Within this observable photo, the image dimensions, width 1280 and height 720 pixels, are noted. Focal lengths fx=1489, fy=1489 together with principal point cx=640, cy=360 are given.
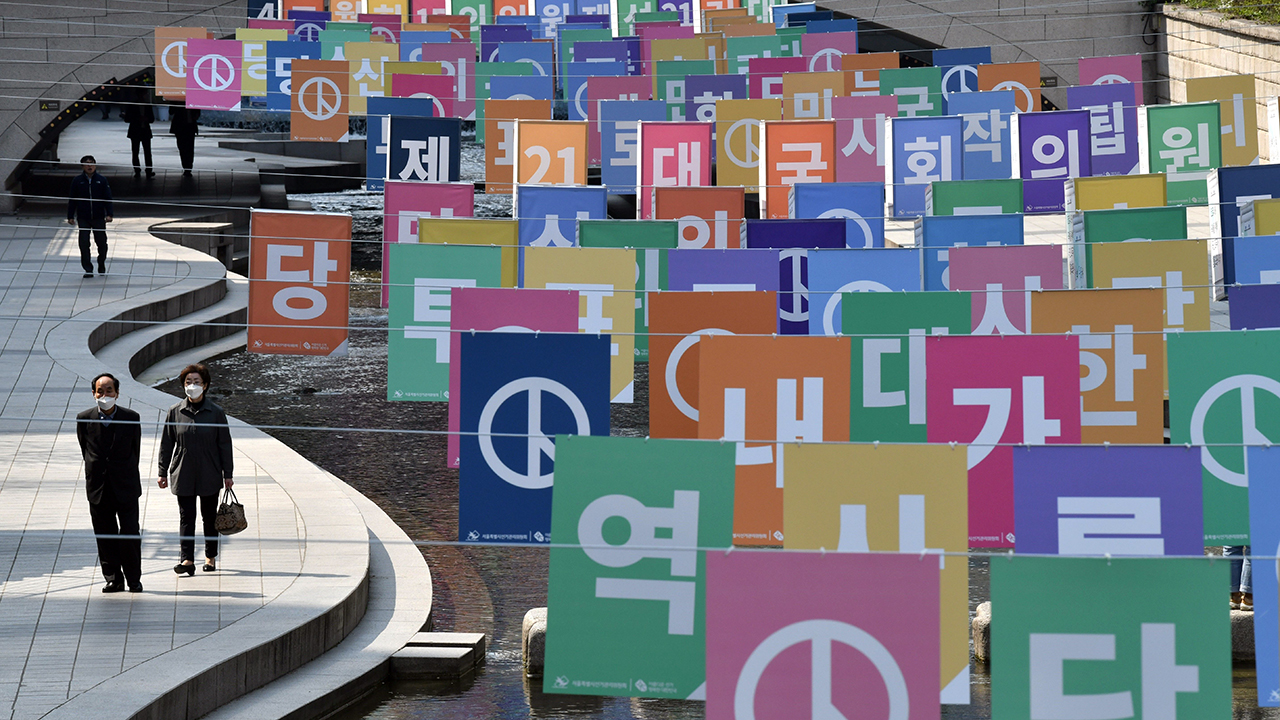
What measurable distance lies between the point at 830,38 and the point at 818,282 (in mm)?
16496

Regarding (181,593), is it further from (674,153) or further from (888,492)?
(674,153)

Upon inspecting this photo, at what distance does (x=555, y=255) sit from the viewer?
43.8 ft

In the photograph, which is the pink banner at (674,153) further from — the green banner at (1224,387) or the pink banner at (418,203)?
the green banner at (1224,387)

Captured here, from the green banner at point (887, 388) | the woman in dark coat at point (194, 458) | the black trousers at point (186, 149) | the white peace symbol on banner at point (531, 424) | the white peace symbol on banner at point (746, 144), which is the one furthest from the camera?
the black trousers at point (186, 149)

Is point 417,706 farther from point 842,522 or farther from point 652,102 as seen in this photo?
point 652,102

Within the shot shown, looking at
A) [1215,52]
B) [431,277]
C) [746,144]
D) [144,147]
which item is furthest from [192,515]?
[144,147]

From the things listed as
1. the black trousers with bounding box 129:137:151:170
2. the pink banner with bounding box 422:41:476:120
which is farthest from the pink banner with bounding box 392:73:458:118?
the black trousers with bounding box 129:137:151:170

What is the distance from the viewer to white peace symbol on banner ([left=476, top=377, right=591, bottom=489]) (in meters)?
10.0

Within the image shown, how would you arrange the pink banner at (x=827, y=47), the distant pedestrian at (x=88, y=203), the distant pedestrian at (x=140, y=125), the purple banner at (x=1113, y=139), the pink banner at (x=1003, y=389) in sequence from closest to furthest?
the pink banner at (x=1003, y=389) < the purple banner at (x=1113, y=139) < the distant pedestrian at (x=88, y=203) < the pink banner at (x=827, y=47) < the distant pedestrian at (x=140, y=125)

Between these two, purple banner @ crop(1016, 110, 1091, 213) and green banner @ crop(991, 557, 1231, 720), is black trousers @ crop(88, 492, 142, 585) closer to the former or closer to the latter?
green banner @ crop(991, 557, 1231, 720)

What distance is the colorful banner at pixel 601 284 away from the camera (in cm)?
1288

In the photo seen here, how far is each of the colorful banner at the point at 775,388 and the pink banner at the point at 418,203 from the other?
23.0 feet

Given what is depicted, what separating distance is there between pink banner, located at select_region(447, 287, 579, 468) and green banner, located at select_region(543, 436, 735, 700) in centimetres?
368

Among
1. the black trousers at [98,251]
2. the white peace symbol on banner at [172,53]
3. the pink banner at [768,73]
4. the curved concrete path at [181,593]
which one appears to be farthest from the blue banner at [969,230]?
the black trousers at [98,251]
